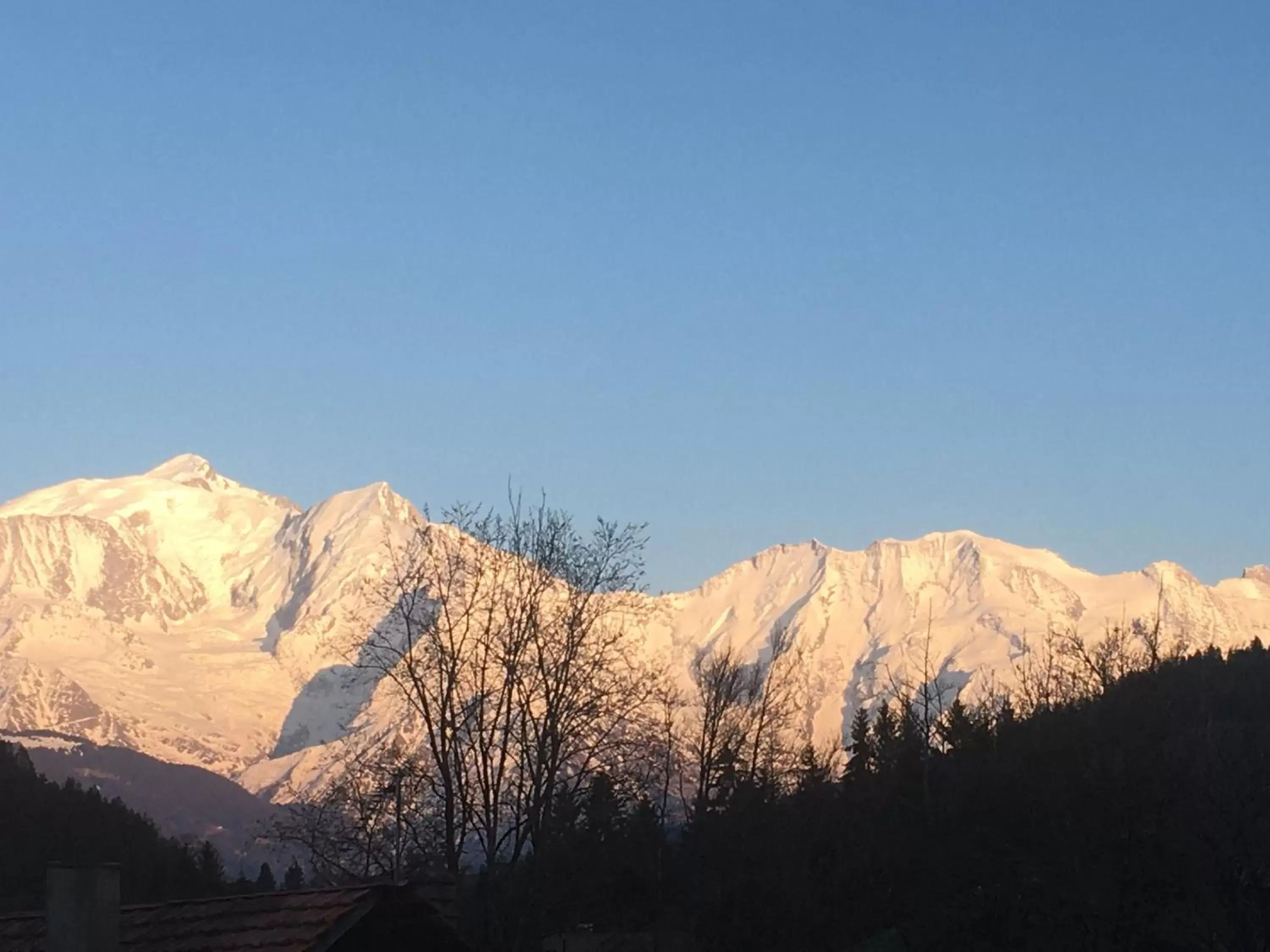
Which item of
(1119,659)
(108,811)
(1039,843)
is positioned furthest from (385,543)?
(108,811)

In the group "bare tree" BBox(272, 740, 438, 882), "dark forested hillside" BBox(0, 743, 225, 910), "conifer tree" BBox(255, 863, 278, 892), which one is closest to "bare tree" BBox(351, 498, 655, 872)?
"bare tree" BBox(272, 740, 438, 882)

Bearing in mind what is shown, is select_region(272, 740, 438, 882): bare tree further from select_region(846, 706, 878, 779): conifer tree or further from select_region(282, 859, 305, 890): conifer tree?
select_region(282, 859, 305, 890): conifer tree

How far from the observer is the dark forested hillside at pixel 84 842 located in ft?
316

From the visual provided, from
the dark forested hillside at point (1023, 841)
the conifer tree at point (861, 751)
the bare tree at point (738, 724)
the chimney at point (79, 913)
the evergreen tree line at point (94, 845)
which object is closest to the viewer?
the chimney at point (79, 913)

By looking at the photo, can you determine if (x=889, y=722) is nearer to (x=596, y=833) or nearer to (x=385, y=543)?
(x=596, y=833)

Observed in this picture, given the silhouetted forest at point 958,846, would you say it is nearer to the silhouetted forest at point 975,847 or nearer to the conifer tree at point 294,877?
the silhouetted forest at point 975,847

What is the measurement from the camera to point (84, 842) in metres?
107

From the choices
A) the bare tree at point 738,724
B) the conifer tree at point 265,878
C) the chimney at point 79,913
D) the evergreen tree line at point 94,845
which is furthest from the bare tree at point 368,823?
the conifer tree at point 265,878

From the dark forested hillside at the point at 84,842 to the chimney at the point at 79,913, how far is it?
71.8 meters

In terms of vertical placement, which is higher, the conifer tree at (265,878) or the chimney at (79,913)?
→ the conifer tree at (265,878)

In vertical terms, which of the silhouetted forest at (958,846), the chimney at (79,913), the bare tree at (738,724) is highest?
the bare tree at (738,724)

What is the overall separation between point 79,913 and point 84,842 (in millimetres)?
99034

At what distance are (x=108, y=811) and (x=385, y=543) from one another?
88.6 meters

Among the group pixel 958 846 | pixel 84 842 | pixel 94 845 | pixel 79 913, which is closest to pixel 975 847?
pixel 958 846
